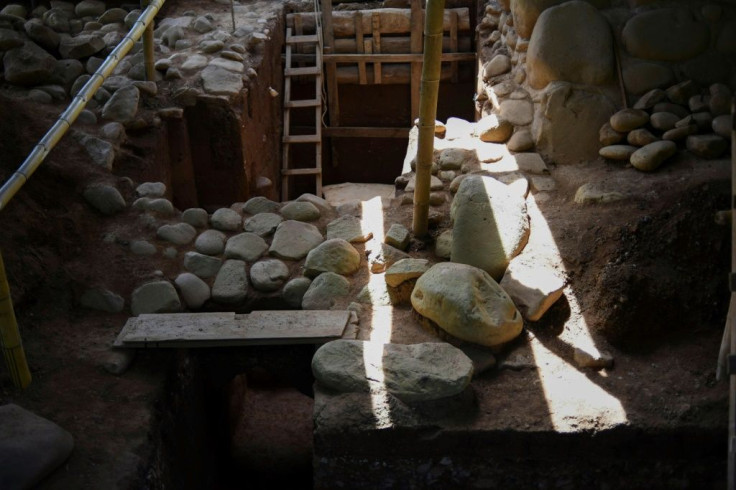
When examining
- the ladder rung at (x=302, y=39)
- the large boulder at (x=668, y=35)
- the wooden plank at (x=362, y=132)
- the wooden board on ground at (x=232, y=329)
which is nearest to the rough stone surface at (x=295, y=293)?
the wooden board on ground at (x=232, y=329)

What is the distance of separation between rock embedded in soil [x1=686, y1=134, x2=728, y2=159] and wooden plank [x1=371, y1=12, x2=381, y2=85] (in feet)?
13.5

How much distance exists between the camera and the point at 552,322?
132 inches

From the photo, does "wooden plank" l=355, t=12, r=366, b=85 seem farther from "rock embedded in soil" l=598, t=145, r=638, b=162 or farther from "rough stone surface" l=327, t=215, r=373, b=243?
"rock embedded in soil" l=598, t=145, r=638, b=162

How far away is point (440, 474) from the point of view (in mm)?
2941

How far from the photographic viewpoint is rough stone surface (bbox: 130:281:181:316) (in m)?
3.61

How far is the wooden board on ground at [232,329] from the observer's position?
3.30 m

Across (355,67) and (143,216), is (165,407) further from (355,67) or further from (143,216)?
(355,67)

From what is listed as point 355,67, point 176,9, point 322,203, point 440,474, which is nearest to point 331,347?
point 440,474

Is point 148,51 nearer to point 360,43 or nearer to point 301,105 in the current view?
point 301,105

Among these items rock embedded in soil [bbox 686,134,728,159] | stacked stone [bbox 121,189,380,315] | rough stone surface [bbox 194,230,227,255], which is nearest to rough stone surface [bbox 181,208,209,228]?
stacked stone [bbox 121,189,380,315]

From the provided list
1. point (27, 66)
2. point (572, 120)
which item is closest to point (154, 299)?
point (27, 66)

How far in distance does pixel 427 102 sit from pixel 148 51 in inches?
90.2

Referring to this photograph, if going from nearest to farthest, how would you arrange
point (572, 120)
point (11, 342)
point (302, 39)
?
point (11, 342)
point (572, 120)
point (302, 39)

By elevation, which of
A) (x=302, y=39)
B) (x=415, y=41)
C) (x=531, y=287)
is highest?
(x=302, y=39)
